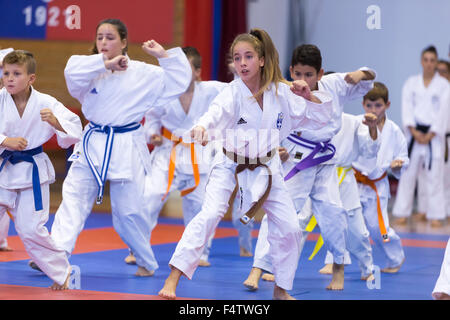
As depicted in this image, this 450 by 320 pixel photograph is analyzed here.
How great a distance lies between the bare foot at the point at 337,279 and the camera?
14.3 feet

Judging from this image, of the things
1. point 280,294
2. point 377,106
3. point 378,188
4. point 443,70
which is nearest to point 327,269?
point 378,188

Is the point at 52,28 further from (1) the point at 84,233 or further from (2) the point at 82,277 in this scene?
(2) the point at 82,277

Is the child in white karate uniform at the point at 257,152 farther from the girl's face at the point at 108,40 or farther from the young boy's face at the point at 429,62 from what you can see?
the young boy's face at the point at 429,62

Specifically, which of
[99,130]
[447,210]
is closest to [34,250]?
[99,130]

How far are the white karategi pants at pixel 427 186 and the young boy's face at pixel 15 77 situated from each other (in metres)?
5.54

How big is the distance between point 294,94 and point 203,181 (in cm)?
185

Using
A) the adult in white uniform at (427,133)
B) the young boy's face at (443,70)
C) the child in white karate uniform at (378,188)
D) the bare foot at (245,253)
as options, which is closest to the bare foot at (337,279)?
the child in white karate uniform at (378,188)

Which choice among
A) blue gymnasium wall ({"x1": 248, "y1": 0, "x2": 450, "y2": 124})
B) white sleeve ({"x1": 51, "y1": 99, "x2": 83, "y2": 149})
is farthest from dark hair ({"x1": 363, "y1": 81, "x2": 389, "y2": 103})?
blue gymnasium wall ({"x1": 248, "y1": 0, "x2": 450, "y2": 124})

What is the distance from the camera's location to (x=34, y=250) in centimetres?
390

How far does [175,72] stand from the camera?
15.3ft

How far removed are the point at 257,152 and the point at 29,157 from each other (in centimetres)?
116

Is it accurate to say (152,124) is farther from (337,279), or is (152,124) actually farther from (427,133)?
(427,133)

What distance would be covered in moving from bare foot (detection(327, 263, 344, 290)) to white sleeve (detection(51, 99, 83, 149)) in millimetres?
1639

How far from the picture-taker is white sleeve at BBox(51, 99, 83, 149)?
12.8ft
